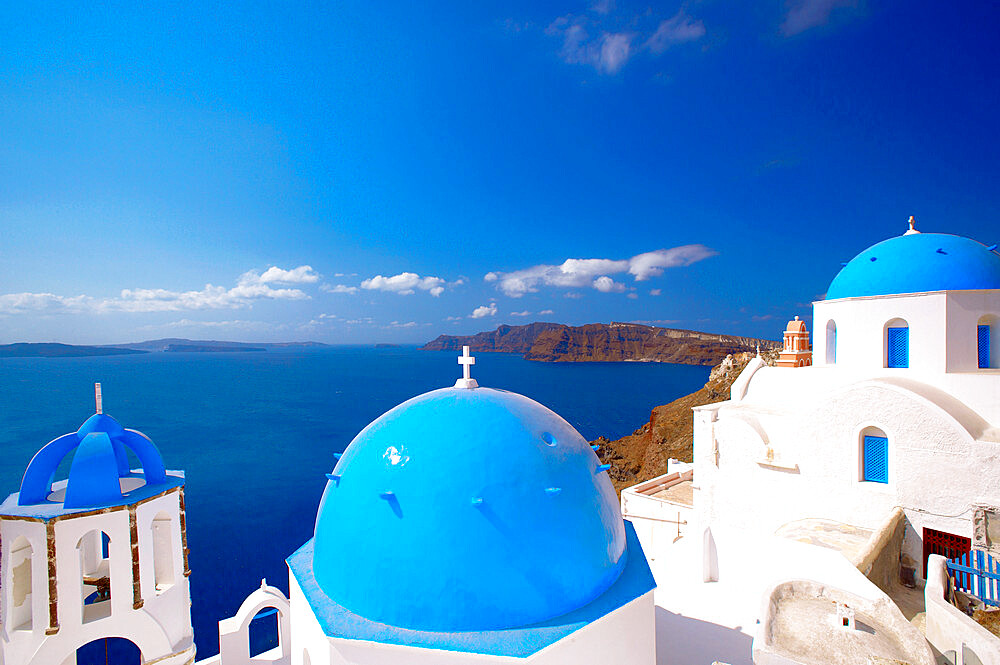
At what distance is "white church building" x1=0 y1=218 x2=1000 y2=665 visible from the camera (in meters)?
4.26

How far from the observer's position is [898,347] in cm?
1120

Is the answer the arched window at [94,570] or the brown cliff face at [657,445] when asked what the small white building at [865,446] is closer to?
the arched window at [94,570]

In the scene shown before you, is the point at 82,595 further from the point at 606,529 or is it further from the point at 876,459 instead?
the point at 876,459

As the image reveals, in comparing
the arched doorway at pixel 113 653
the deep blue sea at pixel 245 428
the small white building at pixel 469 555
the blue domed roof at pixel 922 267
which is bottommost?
the arched doorway at pixel 113 653

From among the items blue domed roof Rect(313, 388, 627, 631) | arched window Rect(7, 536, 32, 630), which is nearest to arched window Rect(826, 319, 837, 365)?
blue domed roof Rect(313, 388, 627, 631)

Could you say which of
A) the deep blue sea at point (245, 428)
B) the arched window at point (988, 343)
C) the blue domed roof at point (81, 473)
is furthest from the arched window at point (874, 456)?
the deep blue sea at point (245, 428)

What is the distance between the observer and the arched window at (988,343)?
10.6m

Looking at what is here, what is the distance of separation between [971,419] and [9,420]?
243 ft

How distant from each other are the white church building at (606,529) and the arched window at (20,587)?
0.10ft

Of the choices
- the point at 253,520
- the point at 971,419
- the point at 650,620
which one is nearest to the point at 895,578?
the point at 971,419

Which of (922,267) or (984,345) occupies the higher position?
(922,267)

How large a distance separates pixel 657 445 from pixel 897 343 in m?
30.3

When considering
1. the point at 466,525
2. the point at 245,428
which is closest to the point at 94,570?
the point at 466,525

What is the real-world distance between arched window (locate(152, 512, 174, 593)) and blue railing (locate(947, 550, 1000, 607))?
11300 mm
